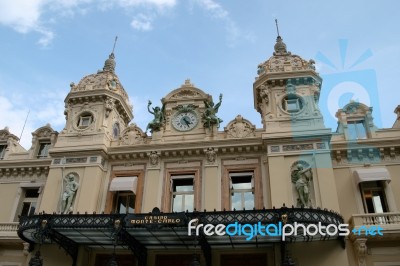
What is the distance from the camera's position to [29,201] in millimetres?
22844

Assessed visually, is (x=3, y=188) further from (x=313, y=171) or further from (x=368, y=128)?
(x=368, y=128)

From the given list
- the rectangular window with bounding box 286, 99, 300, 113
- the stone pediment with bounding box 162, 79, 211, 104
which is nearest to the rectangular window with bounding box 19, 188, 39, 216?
the stone pediment with bounding box 162, 79, 211, 104

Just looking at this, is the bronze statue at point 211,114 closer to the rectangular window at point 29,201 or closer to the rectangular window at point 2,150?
the rectangular window at point 29,201

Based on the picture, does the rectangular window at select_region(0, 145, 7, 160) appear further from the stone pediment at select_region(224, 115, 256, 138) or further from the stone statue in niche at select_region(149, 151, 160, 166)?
the stone pediment at select_region(224, 115, 256, 138)

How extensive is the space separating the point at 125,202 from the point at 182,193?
3351 mm

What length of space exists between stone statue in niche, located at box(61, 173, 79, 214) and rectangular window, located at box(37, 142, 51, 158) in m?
4.20

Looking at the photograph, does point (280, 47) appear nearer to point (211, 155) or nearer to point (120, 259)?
point (211, 155)

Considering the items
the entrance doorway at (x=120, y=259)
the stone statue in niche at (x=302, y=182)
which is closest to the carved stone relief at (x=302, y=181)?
the stone statue in niche at (x=302, y=182)

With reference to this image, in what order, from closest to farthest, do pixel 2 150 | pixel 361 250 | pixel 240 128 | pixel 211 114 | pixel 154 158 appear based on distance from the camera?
pixel 361 250 → pixel 154 158 → pixel 240 128 → pixel 211 114 → pixel 2 150

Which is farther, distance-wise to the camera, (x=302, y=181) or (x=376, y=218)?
(x=302, y=181)

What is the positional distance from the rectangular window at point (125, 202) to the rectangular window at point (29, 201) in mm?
5668

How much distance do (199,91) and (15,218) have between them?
13.6 m

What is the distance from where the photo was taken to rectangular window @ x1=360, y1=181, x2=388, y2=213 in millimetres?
18641

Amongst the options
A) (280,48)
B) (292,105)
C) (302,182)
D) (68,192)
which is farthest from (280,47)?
(68,192)
